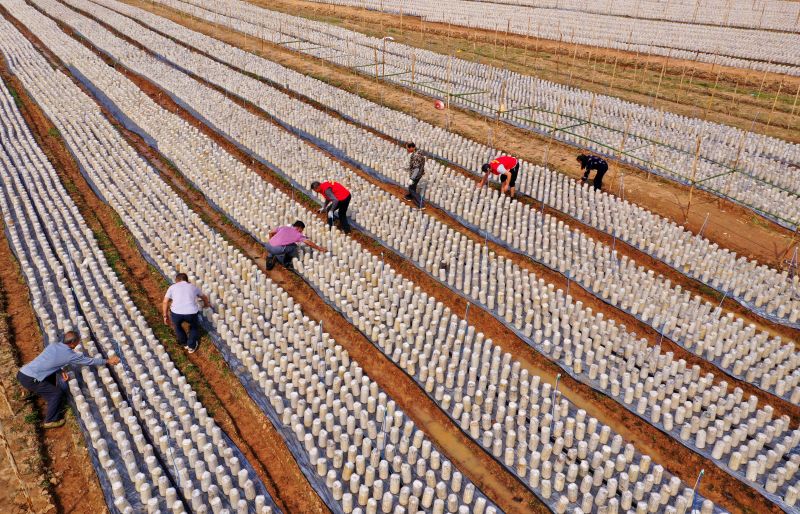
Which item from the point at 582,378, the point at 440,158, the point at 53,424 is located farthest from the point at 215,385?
the point at 440,158

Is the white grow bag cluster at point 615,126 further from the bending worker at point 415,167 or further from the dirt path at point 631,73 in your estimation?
the bending worker at point 415,167

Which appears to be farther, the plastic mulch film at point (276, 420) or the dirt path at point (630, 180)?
the dirt path at point (630, 180)

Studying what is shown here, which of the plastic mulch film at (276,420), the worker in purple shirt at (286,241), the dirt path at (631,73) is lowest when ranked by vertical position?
the plastic mulch film at (276,420)

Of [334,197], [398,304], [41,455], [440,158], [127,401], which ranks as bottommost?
[41,455]

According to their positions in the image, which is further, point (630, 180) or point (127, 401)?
point (630, 180)

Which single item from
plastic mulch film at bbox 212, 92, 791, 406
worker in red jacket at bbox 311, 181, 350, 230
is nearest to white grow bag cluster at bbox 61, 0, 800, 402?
plastic mulch film at bbox 212, 92, 791, 406

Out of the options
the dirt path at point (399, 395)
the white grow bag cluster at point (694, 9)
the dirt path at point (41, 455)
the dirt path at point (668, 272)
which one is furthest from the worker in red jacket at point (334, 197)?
the white grow bag cluster at point (694, 9)

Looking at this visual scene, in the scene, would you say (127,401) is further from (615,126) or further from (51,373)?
(615,126)
